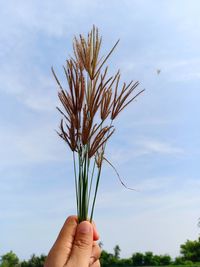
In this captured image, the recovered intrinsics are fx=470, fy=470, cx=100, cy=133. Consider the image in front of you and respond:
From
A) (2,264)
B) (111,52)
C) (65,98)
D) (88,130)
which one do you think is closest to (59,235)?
(88,130)

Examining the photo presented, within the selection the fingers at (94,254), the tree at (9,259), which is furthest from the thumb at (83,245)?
the tree at (9,259)

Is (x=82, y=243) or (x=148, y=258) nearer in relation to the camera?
(x=82, y=243)

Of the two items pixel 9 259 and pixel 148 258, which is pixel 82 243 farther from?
pixel 9 259

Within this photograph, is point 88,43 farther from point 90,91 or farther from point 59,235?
point 59,235

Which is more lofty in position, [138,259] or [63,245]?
[138,259]

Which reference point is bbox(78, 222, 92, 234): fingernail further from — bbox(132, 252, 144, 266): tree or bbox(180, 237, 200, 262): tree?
bbox(132, 252, 144, 266): tree

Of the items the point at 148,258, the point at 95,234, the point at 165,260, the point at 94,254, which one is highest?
the point at 148,258

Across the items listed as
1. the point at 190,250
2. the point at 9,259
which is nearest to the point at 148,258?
the point at 190,250

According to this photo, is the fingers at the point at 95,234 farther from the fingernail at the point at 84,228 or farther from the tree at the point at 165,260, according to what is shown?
the tree at the point at 165,260
